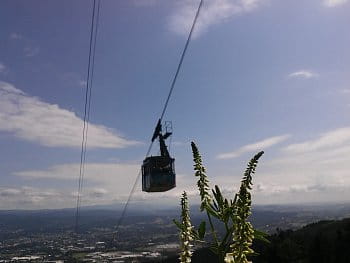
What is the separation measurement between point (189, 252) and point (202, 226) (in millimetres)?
418

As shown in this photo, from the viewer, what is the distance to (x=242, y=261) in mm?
2547

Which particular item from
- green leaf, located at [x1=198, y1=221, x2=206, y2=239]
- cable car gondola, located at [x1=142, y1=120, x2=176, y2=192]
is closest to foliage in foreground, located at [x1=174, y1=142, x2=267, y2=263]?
green leaf, located at [x1=198, y1=221, x2=206, y2=239]

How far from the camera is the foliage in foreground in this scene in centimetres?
266

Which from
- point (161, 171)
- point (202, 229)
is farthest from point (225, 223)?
point (161, 171)

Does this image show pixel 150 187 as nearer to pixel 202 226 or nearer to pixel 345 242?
pixel 202 226

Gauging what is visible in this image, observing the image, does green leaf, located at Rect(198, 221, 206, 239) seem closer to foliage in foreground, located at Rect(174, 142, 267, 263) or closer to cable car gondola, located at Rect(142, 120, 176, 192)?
foliage in foreground, located at Rect(174, 142, 267, 263)

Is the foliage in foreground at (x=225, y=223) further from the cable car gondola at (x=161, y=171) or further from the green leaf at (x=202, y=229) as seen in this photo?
the cable car gondola at (x=161, y=171)

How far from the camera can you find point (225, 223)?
2.88 m

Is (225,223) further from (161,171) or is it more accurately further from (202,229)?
(161,171)

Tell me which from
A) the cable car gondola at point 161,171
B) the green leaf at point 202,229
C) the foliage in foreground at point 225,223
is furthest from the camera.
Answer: the cable car gondola at point 161,171

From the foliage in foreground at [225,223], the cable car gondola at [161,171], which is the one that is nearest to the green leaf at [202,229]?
the foliage in foreground at [225,223]

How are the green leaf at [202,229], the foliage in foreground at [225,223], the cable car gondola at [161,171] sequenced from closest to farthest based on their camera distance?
the foliage in foreground at [225,223] → the green leaf at [202,229] → the cable car gondola at [161,171]

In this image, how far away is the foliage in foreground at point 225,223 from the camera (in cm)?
266

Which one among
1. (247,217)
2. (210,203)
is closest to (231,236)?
(247,217)
